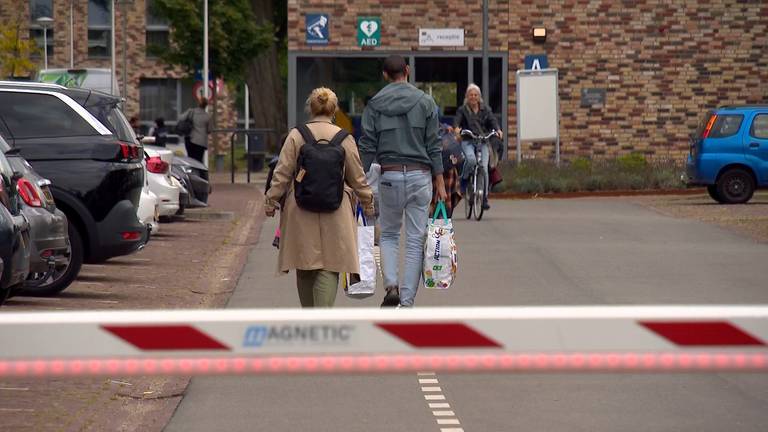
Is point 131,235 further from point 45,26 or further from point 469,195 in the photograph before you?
point 45,26

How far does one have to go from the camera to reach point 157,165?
2048cm

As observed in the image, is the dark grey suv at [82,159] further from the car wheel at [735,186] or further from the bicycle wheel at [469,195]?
the car wheel at [735,186]

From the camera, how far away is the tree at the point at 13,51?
62.7 meters

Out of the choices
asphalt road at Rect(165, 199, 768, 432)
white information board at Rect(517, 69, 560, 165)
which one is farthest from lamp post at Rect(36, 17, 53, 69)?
asphalt road at Rect(165, 199, 768, 432)

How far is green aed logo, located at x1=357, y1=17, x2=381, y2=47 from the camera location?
123 feet

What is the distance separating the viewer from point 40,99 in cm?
1413

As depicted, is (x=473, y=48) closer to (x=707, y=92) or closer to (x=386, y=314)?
(x=707, y=92)

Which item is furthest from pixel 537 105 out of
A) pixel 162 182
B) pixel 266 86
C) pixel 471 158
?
pixel 162 182

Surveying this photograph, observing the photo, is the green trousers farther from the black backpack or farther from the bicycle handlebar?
the bicycle handlebar

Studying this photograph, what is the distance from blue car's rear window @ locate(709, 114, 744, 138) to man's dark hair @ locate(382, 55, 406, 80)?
15.5m

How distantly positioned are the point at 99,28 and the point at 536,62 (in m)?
39.9

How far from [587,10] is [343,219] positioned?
28614 mm

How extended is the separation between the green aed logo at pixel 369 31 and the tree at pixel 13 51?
27.5 metres

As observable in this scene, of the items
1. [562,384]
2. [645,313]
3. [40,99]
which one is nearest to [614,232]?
[40,99]
